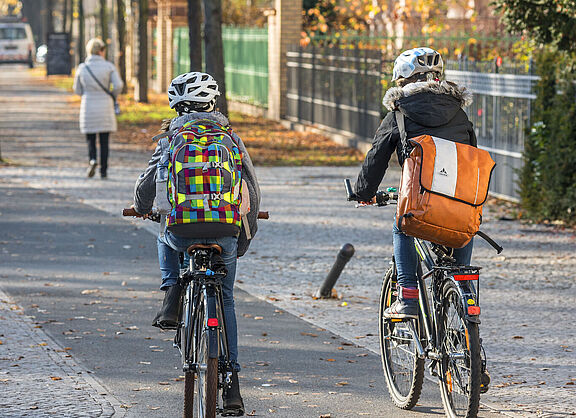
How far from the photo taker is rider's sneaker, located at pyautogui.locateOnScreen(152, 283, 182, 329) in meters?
5.47

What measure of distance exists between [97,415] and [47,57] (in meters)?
49.3

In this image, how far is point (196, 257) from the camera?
5.28 m

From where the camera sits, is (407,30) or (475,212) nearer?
(475,212)

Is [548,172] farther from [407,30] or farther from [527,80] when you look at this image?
[407,30]

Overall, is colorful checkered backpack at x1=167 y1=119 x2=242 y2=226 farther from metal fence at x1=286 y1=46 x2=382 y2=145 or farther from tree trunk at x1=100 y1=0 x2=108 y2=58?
tree trunk at x1=100 y1=0 x2=108 y2=58

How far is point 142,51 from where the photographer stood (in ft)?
114

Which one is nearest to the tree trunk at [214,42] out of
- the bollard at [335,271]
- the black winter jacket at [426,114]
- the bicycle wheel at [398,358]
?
the bollard at [335,271]

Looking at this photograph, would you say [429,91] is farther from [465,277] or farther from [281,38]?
[281,38]

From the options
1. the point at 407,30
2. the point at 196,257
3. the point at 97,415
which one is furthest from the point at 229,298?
the point at 407,30

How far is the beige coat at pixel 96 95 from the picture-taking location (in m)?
16.7

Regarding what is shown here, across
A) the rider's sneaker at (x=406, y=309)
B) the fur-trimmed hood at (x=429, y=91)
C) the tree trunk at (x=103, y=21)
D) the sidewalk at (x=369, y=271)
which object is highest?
the tree trunk at (x=103, y=21)

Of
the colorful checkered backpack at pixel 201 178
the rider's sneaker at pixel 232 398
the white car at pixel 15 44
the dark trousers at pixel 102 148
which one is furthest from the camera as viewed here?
the white car at pixel 15 44

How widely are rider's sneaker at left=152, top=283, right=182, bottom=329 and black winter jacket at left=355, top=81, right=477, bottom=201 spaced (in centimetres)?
110

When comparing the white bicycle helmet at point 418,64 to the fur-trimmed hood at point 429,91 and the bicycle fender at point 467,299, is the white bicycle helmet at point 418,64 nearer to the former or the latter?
the fur-trimmed hood at point 429,91
